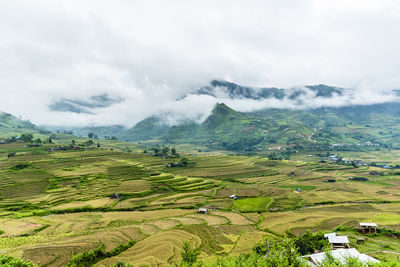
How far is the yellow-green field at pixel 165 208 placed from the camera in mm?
42125

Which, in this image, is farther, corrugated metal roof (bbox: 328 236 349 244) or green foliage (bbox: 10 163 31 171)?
green foliage (bbox: 10 163 31 171)

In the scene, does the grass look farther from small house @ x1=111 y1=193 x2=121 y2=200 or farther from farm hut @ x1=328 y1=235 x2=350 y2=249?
small house @ x1=111 y1=193 x2=121 y2=200

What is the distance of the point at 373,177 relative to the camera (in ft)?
364

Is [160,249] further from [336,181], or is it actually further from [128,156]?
[128,156]

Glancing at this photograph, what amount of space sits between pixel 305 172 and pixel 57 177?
5132 inches

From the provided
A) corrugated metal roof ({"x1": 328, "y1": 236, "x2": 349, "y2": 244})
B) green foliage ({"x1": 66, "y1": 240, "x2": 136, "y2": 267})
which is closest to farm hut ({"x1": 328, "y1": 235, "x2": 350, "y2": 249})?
corrugated metal roof ({"x1": 328, "y1": 236, "x2": 349, "y2": 244})

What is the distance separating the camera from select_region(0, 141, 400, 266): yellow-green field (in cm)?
4212

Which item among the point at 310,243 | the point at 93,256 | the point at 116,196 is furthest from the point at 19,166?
the point at 310,243

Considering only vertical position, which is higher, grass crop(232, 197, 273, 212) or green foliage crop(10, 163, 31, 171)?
green foliage crop(10, 163, 31, 171)

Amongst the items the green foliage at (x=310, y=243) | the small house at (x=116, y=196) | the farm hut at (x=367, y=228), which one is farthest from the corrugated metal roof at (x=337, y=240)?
the small house at (x=116, y=196)

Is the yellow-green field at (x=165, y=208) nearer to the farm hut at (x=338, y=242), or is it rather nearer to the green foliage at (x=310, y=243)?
the farm hut at (x=338, y=242)

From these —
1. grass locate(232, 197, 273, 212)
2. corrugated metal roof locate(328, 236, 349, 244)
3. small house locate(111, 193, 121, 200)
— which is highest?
corrugated metal roof locate(328, 236, 349, 244)

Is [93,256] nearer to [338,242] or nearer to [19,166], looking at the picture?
[338,242]

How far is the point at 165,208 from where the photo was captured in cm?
6894
